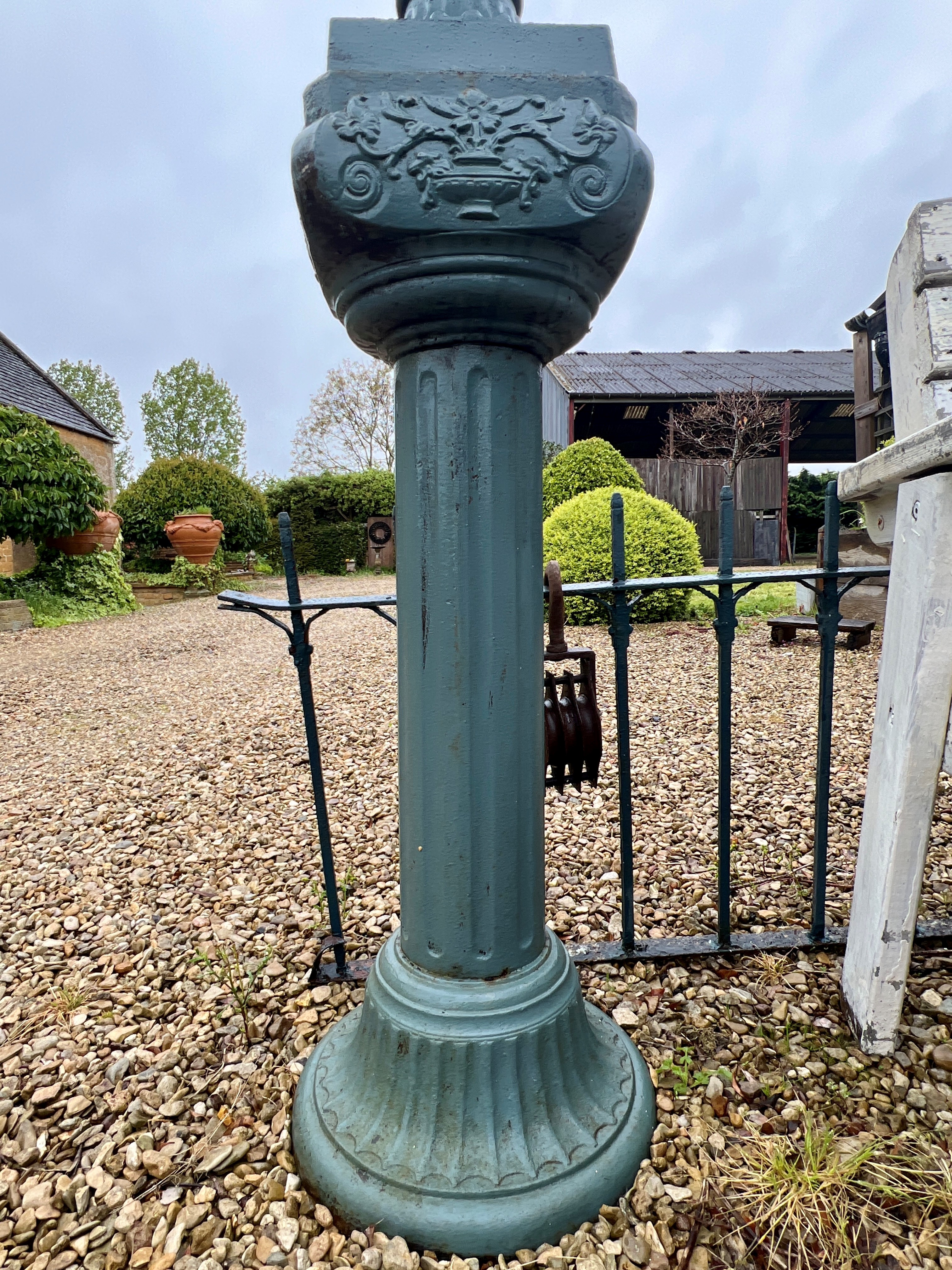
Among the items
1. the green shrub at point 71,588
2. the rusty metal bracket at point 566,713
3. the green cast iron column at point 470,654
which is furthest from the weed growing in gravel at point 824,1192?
the green shrub at point 71,588

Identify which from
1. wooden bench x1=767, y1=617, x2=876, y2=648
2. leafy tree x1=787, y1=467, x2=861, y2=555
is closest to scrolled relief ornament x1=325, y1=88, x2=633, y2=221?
wooden bench x1=767, y1=617, x2=876, y2=648

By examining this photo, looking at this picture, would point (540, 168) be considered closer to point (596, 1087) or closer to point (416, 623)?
point (416, 623)

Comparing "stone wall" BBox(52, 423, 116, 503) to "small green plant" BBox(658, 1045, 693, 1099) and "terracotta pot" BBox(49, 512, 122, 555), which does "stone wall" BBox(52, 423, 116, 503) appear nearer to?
Answer: "terracotta pot" BBox(49, 512, 122, 555)

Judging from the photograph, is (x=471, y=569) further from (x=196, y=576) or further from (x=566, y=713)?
(x=196, y=576)

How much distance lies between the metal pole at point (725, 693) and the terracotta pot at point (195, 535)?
41.4 ft

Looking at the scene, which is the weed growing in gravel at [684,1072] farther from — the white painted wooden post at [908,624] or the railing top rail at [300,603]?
the railing top rail at [300,603]

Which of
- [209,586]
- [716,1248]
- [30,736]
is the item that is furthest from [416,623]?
[209,586]

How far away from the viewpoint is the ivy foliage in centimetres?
849

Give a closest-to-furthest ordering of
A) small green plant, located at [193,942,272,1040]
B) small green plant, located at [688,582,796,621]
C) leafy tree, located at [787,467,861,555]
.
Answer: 1. small green plant, located at [193,942,272,1040]
2. small green plant, located at [688,582,796,621]
3. leafy tree, located at [787,467,861,555]

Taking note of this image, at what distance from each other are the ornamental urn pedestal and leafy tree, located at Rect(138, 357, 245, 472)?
32.5m

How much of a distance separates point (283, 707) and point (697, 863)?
10.1 ft

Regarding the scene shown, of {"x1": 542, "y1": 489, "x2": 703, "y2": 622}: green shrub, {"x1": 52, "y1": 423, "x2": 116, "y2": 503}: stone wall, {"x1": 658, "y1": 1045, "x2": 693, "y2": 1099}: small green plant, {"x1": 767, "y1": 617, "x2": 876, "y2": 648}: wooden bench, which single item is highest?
{"x1": 52, "y1": 423, "x2": 116, "y2": 503}: stone wall

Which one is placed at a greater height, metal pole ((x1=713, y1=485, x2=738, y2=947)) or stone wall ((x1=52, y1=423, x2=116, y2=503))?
stone wall ((x1=52, y1=423, x2=116, y2=503))

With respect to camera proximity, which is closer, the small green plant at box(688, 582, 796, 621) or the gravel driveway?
the gravel driveway
